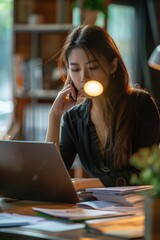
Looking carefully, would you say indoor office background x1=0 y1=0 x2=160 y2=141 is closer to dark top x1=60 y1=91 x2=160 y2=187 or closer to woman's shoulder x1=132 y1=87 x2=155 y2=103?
dark top x1=60 y1=91 x2=160 y2=187

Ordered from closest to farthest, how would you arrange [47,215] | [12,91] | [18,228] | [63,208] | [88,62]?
[18,228] < [47,215] < [63,208] < [88,62] < [12,91]

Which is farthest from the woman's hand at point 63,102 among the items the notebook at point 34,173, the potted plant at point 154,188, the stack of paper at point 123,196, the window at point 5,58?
the window at point 5,58

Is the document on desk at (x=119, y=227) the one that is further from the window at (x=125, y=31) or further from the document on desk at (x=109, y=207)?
the window at (x=125, y=31)

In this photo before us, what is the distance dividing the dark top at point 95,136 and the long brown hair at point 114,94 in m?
0.04

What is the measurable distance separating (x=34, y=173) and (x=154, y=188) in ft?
3.19

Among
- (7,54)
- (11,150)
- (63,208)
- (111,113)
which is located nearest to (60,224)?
(63,208)

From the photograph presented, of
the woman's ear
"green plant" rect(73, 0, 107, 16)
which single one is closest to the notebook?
the woman's ear

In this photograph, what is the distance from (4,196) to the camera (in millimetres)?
2898

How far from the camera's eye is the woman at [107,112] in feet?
10.1

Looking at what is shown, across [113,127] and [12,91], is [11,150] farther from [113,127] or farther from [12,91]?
[12,91]

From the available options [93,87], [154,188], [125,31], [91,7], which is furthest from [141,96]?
[125,31]

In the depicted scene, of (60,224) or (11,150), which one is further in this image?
(11,150)

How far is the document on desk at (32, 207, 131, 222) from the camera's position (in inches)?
89.3

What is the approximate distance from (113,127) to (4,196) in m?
0.60
